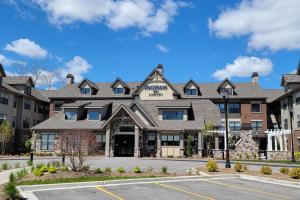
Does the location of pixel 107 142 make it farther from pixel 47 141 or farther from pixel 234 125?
pixel 234 125

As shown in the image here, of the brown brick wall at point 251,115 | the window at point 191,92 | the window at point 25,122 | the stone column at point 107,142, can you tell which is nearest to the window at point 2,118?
the window at point 25,122

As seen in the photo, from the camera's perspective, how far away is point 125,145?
48.4 metres

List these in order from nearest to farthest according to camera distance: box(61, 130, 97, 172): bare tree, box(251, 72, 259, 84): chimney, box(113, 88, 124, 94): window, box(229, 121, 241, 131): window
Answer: box(61, 130, 97, 172): bare tree, box(229, 121, 241, 131): window, box(113, 88, 124, 94): window, box(251, 72, 259, 84): chimney

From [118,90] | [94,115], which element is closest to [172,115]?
[94,115]

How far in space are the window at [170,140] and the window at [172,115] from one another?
3559 mm

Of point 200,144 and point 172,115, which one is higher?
point 172,115

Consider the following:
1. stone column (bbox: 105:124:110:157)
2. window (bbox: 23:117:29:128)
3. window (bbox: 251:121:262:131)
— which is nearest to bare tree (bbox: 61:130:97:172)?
stone column (bbox: 105:124:110:157)

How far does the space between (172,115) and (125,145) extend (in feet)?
25.5

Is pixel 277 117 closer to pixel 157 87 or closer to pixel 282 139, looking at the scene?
pixel 282 139

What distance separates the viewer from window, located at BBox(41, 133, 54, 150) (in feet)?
159

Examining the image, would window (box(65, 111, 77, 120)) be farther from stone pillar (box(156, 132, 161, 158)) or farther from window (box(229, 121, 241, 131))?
window (box(229, 121, 241, 131))

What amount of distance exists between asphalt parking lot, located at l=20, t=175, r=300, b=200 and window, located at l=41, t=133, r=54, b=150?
3245 cm

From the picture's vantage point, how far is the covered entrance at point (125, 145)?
48.0 m

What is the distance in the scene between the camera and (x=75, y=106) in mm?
50062
